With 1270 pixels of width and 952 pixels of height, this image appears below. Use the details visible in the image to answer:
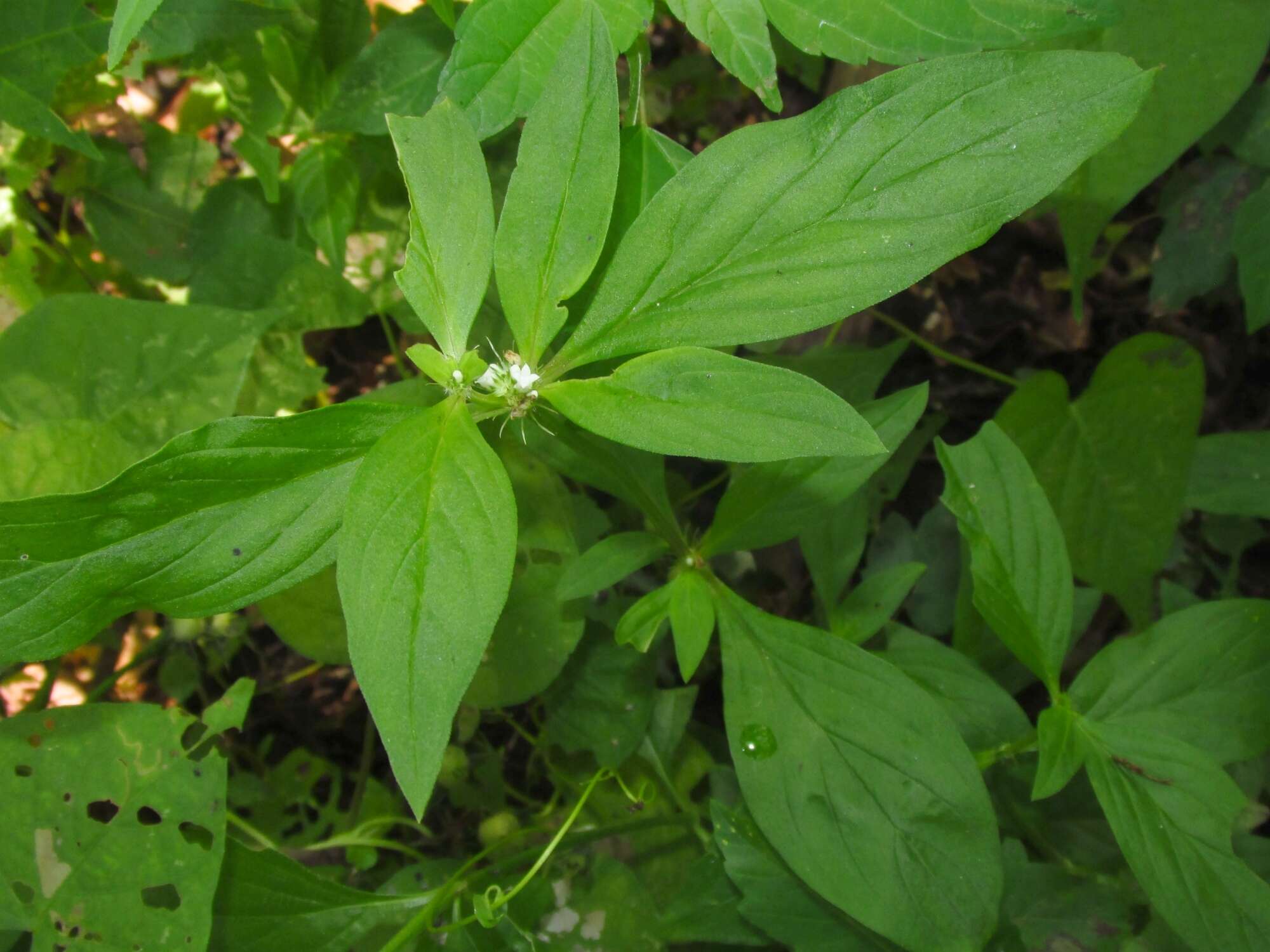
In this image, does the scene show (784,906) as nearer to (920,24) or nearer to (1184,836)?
(1184,836)

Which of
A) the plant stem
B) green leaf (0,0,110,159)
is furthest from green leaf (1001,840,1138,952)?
green leaf (0,0,110,159)

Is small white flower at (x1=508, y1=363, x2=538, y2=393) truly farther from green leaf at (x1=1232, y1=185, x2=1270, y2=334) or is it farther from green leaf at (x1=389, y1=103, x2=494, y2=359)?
green leaf at (x1=1232, y1=185, x2=1270, y2=334)

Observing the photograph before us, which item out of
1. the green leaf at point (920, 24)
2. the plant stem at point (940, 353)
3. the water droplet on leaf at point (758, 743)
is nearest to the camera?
the green leaf at point (920, 24)

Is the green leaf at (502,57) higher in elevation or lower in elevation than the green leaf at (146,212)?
higher

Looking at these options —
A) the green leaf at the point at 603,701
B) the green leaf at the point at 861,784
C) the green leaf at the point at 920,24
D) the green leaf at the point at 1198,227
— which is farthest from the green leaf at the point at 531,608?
the green leaf at the point at 1198,227

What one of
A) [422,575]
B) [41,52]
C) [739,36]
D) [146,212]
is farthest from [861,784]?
[146,212]

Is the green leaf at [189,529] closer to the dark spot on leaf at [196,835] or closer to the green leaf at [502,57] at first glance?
the green leaf at [502,57]
